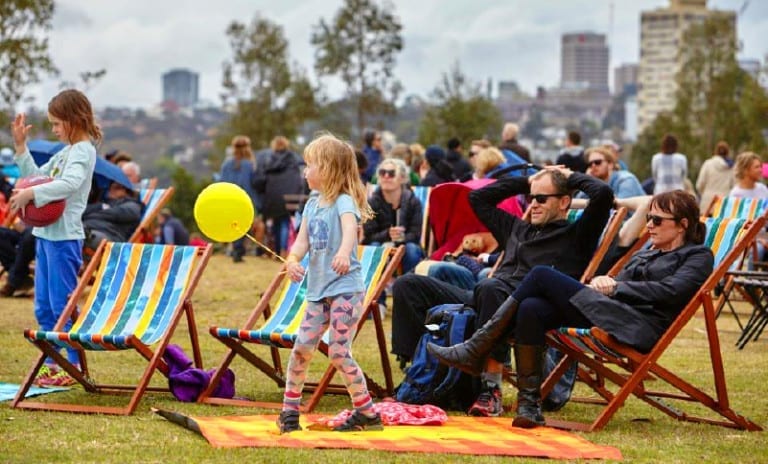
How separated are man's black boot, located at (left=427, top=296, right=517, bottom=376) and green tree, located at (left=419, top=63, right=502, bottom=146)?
30.3 meters

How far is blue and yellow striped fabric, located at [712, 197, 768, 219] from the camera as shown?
11680mm

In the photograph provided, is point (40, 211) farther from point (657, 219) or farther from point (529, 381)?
point (657, 219)

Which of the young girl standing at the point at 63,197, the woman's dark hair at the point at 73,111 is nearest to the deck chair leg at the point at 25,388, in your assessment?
the young girl standing at the point at 63,197

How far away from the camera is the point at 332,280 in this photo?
6.05 meters

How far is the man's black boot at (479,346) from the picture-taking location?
646 centimetres

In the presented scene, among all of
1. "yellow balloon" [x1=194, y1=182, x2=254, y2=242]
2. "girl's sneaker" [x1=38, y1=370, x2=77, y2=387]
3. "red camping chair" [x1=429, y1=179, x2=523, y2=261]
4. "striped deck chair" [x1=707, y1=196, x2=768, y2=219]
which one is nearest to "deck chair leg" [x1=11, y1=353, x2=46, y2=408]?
"girl's sneaker" [x1=38, y1=370, x2=77, y2=387]

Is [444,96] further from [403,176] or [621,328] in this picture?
[621,328]

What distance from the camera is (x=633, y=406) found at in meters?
7.21

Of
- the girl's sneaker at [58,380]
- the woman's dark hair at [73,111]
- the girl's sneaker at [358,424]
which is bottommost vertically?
the girl's sneaker at [58,380]

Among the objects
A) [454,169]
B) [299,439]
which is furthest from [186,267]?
[454,169]

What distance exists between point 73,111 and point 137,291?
101 centimetres

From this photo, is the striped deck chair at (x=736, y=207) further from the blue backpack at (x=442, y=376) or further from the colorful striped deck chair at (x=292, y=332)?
the blue backpack at (x=442, y=376)

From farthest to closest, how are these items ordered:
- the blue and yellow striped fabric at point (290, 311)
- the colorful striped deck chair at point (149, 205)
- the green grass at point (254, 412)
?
the colorful striped deck chair at point (149, 205)
the blue and yellow striped fabric at point (290, 311)
the green grass at point (254, 412)

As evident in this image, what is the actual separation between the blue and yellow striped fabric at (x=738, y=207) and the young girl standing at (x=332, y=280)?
249 inches
